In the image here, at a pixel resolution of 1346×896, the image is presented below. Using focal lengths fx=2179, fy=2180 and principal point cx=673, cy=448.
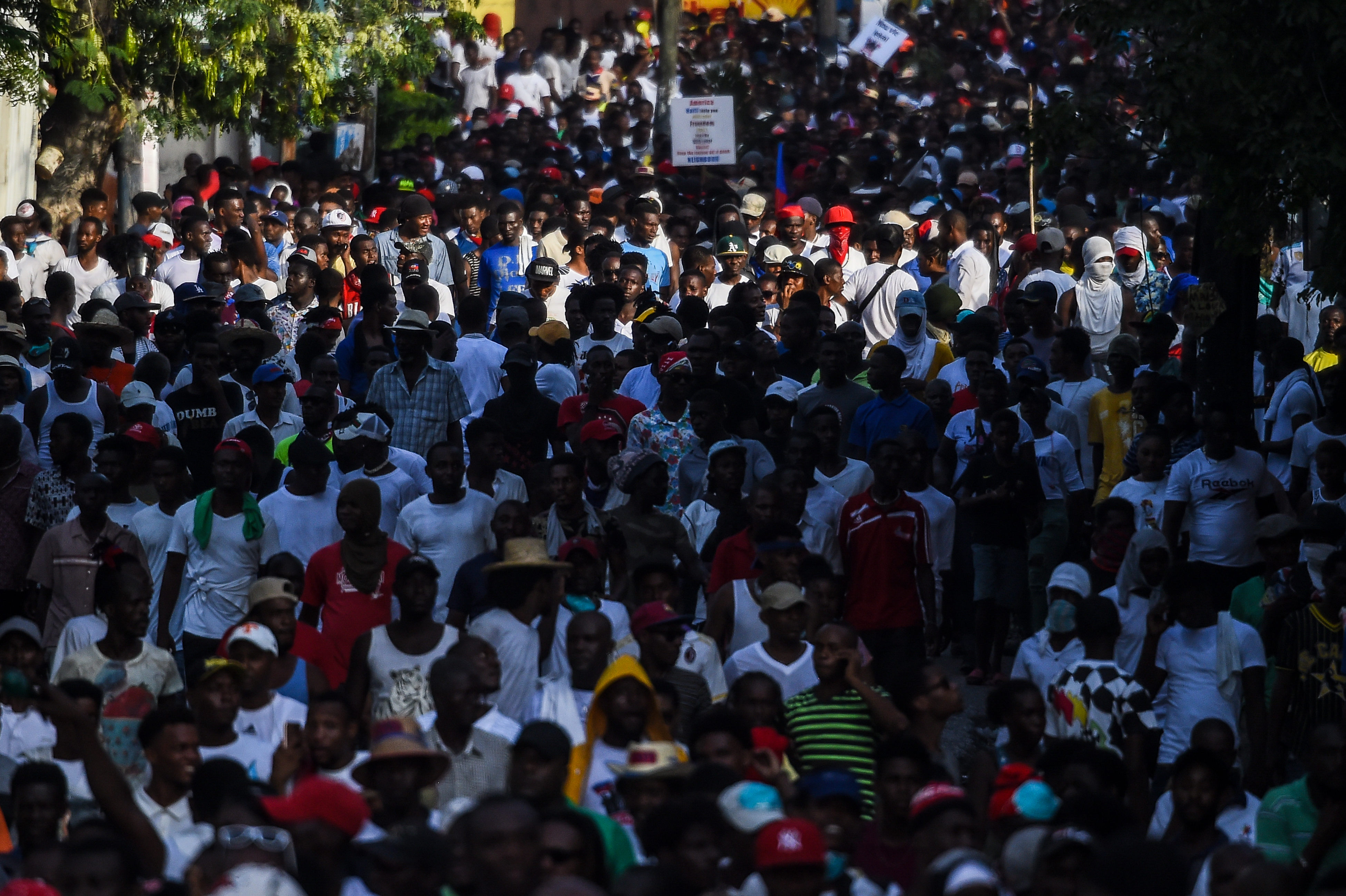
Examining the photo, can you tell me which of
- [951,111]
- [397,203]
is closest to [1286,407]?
[397,203]

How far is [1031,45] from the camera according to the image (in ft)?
109

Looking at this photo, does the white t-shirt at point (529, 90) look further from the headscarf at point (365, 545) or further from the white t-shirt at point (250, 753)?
the white t-shirt at point (250, 753)

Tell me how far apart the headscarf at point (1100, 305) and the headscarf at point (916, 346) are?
1.46 meters

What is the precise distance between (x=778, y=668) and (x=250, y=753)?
2217 mm

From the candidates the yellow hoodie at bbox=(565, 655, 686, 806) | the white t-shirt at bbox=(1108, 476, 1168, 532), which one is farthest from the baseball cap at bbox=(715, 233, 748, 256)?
the yellow hoodie at bbox=(565, 655, 686, 806)

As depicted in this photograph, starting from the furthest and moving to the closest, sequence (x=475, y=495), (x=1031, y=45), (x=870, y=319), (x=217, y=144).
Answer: (x=1031, y=45), (x=217, y=144), (x=870, y=319), (x=475, y=495)

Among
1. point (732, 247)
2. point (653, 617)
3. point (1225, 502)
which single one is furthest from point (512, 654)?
point (732, 247)

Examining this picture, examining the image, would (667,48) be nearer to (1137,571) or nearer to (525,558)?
(1137,571)

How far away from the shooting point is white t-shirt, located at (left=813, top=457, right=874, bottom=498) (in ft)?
35.9

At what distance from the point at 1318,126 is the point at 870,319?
244 inches

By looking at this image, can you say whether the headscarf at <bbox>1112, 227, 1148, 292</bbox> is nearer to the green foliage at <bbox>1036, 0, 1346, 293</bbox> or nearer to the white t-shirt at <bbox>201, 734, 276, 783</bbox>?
the green foliage at <bbox>1036, 0, 1346, 293</bbox>

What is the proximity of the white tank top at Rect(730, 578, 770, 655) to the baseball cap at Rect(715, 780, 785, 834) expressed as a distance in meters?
2.80

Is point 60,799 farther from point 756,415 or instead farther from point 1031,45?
point 1031,45

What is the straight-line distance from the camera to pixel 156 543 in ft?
33.8
